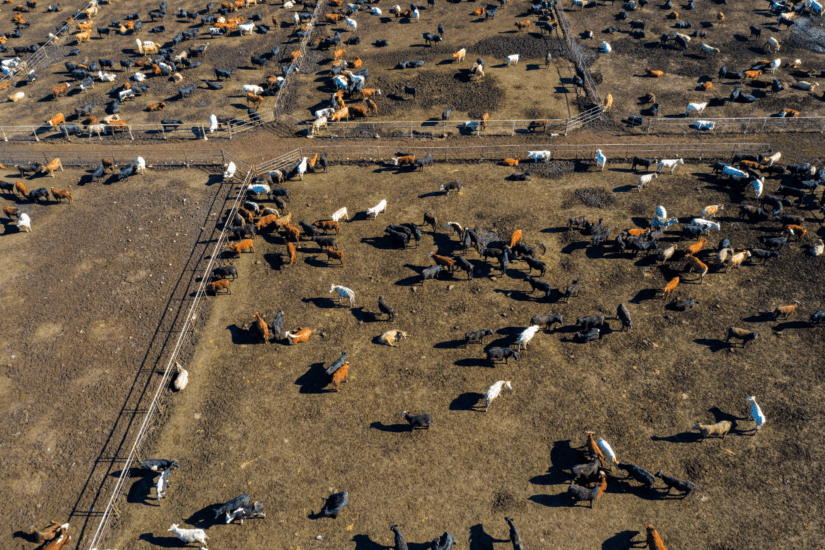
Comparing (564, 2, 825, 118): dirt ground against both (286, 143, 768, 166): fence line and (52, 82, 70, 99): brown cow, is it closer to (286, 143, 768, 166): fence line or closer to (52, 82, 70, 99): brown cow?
(286, 143, 768, 166): fence line

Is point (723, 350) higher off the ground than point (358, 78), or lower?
lower

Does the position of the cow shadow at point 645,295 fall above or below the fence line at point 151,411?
below

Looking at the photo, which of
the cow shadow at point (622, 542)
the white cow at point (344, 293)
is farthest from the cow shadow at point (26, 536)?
the cow shadow at point (622, 542)

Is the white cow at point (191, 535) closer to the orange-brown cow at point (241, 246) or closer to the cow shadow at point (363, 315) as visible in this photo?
the cow shadow at point (363, 315)

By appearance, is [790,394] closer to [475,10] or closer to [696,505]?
[696,505]

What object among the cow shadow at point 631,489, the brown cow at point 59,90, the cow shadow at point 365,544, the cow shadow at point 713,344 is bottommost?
the cow shadow at point 631,489

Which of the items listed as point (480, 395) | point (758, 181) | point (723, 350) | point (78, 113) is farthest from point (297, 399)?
point (78, 113)

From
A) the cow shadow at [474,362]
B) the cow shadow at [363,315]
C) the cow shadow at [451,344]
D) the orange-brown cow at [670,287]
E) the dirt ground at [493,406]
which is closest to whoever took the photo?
the dirt ground at [493,406]

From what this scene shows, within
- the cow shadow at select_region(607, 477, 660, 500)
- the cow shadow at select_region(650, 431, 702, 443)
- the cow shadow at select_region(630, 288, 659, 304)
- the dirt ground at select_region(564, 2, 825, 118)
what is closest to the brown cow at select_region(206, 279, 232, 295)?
the cow shadow at select_region(607, 477, 660, 500)
